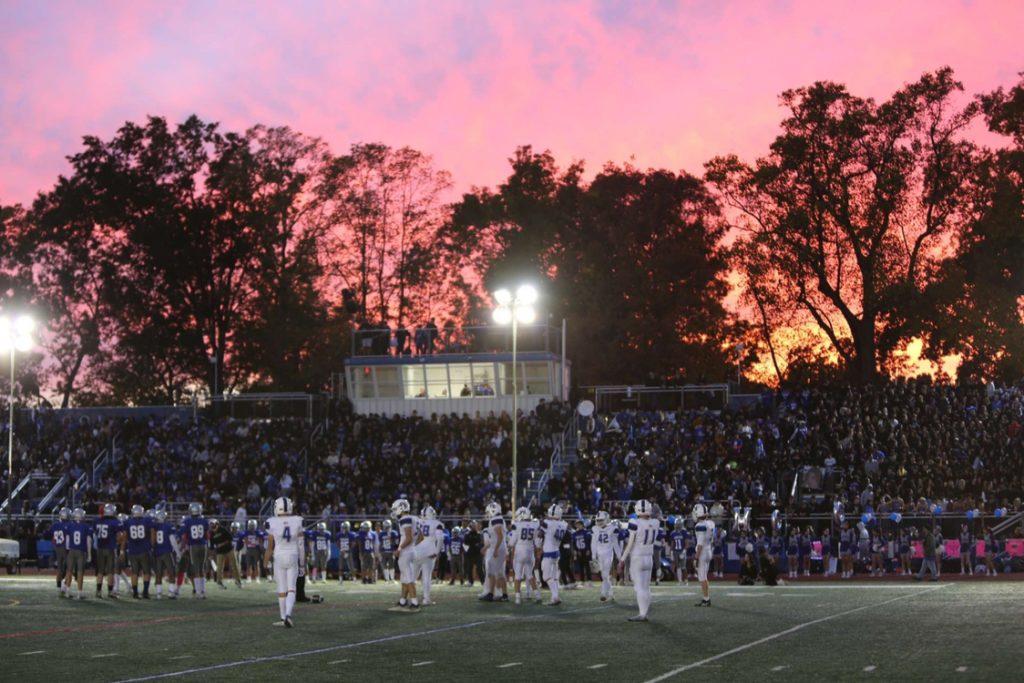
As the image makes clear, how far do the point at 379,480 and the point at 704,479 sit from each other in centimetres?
1235

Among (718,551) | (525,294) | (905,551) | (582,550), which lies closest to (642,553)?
(582,550)

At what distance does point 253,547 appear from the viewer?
41.1m

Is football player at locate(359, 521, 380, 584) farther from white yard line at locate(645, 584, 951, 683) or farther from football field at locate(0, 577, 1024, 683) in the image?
white yard line at locate(645, 584, 951, 683)

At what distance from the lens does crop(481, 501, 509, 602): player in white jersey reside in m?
29.0

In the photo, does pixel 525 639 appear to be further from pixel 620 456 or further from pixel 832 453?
pixel 620 456

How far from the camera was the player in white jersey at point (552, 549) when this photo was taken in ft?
94.5

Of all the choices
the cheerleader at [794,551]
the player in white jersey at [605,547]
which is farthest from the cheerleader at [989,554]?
the player in white jersey at [605,547]

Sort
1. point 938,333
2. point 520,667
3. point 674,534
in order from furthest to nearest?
point 938,333, point 674,534, point 520,667

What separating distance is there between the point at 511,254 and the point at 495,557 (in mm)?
41121

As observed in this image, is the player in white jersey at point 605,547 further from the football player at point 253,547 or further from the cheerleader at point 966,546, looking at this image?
the cheerleader at point 966,546

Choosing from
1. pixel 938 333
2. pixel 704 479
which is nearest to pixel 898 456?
pixel 704 479

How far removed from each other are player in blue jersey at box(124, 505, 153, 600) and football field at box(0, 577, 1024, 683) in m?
0.93

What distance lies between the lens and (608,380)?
2648 inches

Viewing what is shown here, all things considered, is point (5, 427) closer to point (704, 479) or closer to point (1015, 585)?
point (704, 479)
